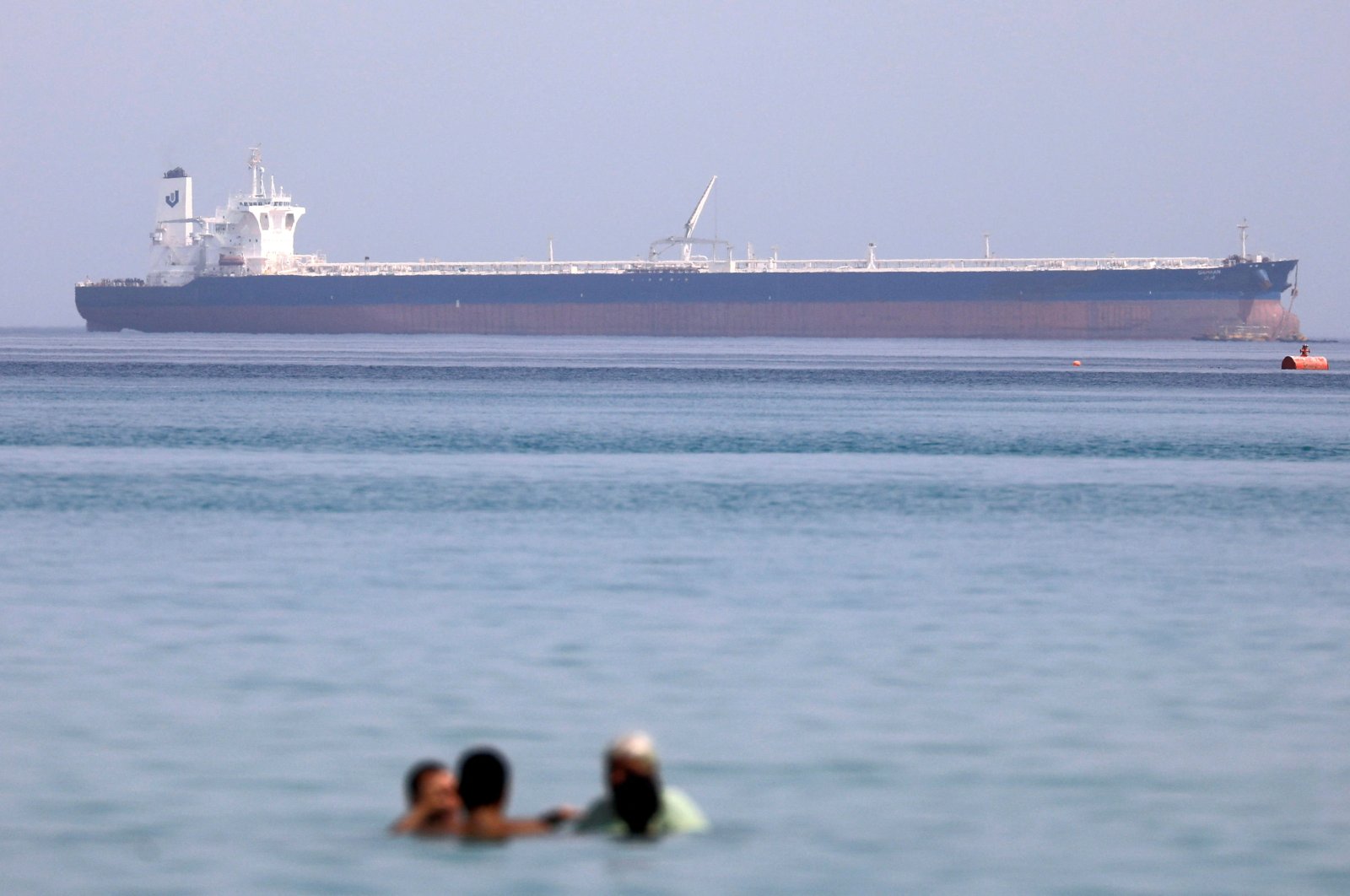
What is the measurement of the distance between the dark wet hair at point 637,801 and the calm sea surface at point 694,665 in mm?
154

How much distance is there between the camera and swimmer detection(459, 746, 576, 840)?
25.3 ft

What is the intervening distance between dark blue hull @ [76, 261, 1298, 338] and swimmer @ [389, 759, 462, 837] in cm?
8488

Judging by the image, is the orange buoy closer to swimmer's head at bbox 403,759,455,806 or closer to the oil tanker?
the oil tanker

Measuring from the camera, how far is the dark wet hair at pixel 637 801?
24.8 ft

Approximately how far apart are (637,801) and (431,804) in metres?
0.86

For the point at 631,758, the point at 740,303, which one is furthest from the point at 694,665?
the point at 740,303

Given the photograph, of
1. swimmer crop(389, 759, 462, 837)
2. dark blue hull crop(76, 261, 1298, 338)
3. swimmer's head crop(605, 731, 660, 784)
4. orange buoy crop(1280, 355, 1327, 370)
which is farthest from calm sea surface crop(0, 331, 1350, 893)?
dark blue hull crop(76, 261, 1298, 338)

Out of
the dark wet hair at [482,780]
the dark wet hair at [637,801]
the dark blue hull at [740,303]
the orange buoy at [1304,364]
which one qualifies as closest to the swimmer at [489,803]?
the dark wet hair at [482,780]

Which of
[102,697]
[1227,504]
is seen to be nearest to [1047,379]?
[1227,504]

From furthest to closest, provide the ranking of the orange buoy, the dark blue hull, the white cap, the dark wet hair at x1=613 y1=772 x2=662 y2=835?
the dark blue hull < the orange buoy < the dark wet hair at x1=613 y1=772 x2=662 y2=835 < the white cap

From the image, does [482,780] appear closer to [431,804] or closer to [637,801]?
[431,804]

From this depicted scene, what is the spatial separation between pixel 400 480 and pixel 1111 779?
1737 centimetres

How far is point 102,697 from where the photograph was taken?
10.6 m

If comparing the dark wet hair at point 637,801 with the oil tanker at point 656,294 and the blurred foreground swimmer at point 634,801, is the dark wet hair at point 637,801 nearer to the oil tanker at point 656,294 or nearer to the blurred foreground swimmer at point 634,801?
the blurred foreground swimmer at point 634,801
